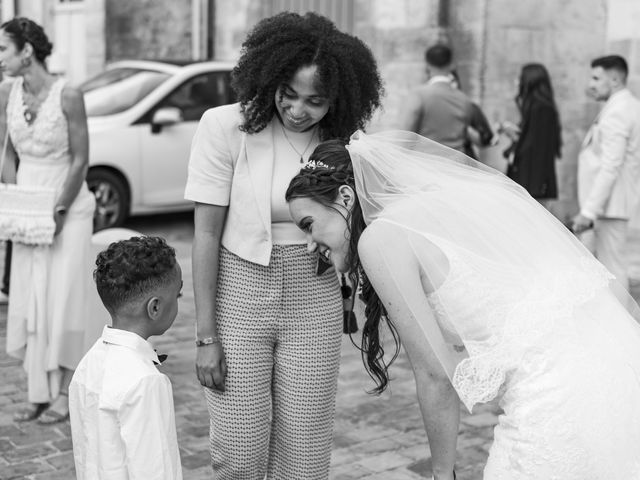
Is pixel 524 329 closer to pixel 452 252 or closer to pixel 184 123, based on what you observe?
pixel 452 252

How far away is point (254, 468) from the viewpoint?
10.5 ft

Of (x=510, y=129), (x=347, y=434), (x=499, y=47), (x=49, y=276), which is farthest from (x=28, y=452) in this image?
(x=499, y=47)

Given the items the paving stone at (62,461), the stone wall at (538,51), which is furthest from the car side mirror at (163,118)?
the paving stone at (62,461)

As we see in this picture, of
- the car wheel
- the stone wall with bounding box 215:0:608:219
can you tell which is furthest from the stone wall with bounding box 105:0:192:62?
the car wheel

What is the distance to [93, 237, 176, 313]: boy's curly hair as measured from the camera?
2.85 metres

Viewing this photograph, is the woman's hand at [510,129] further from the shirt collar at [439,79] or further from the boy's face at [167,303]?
the boy's face at [167,303]

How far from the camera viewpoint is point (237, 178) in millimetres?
3152

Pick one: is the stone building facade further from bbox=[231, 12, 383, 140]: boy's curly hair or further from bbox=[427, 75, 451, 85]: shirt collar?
bbox=[231, 12, 383, 140]: boy's curly hair

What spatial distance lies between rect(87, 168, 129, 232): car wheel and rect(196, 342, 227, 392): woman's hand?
6767 mm

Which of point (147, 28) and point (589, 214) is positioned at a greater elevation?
point (147, 28)

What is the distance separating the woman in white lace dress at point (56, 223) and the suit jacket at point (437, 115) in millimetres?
2776

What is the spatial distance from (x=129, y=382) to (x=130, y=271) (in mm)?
329

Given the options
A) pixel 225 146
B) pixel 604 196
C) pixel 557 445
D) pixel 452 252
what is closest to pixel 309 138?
pixel 225 146

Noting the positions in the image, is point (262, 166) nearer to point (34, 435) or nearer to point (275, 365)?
point (275, 365)
